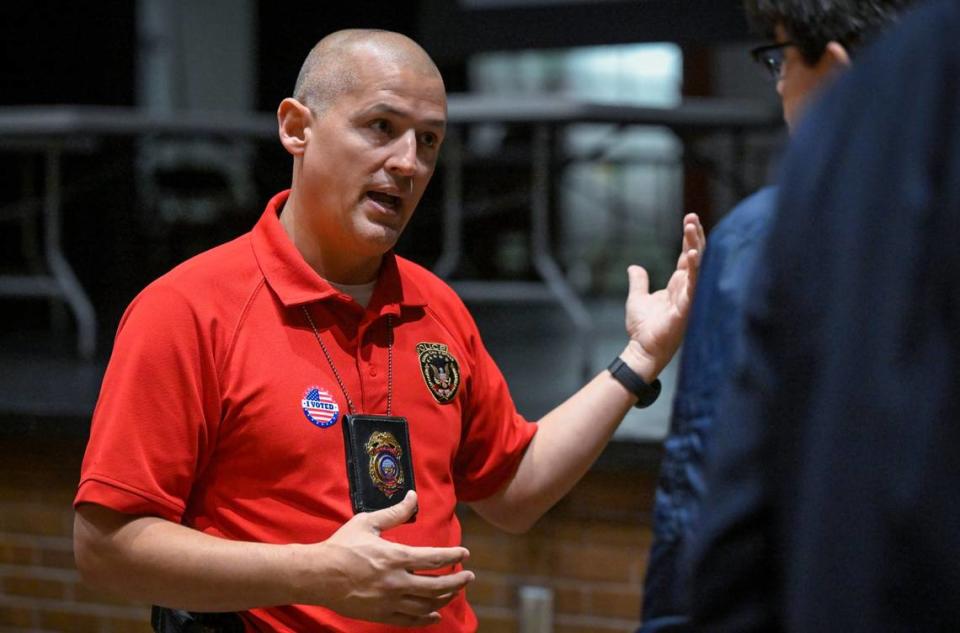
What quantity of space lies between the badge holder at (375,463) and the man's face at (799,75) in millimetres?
683

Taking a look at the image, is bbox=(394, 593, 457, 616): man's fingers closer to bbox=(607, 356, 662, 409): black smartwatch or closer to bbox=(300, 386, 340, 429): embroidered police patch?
bbox=(300, 386, 340, 429): embroidered police patch

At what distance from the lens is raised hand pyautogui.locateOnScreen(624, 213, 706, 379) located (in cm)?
162

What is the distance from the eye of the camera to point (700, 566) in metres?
0.66

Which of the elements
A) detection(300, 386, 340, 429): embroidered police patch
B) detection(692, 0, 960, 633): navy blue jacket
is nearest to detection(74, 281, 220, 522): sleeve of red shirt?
detection(300, 386, 340, 429): embroidered police patch

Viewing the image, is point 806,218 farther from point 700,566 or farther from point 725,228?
point 725,228

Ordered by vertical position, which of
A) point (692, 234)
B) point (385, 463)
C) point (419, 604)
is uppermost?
point (692, 234)

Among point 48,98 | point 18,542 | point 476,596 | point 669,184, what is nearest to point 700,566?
point 476,596

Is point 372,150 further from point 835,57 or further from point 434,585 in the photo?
point 835,57

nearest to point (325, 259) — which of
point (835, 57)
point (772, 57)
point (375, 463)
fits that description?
point (375, 463)

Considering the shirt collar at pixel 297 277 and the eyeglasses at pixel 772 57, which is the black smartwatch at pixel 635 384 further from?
the eyeglasses at pixel 772 57

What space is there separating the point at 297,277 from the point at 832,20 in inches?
32.0

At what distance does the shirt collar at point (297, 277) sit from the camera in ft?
5.00

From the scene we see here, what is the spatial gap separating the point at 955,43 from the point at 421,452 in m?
1.07

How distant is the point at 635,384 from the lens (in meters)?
1.67
